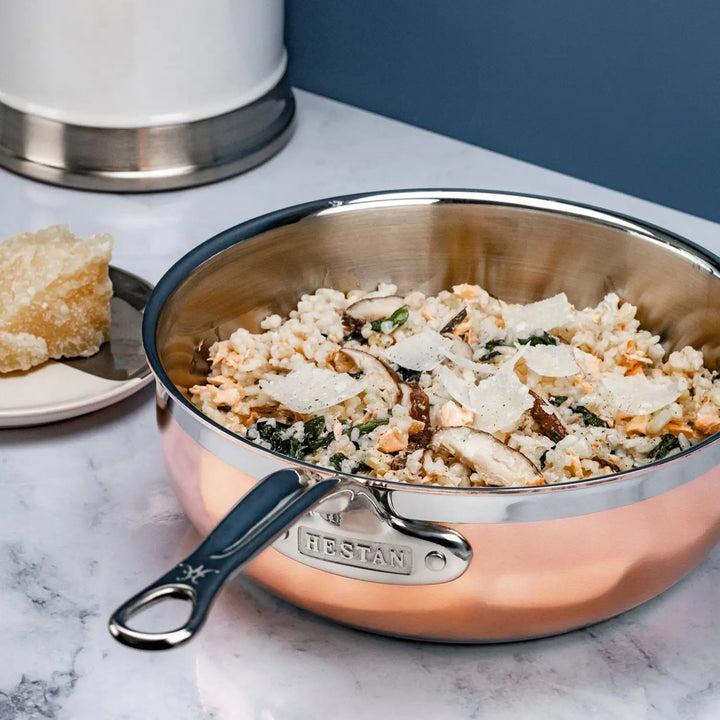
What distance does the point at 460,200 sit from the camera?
3.34ft

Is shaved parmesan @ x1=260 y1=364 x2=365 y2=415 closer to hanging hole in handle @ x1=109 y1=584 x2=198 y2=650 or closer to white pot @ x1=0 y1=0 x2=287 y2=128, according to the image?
hanging hole in handle @ x1=109 y1=584 x2=198 y2=650

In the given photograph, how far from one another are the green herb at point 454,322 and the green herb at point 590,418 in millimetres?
149

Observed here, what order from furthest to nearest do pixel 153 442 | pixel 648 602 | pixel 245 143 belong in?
pixel 245 143 → pixel 153 442 → pixel 648 602

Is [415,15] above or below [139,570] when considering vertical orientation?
above

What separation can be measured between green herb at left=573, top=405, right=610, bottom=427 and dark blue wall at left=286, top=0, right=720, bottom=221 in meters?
0.52

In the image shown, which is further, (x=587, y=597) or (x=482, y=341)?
(x=482, y=341)

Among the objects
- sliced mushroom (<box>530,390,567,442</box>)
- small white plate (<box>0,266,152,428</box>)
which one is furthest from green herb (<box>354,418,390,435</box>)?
small white plate (<box>0,266,152,428</box>)

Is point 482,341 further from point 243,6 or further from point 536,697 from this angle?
point 243,6

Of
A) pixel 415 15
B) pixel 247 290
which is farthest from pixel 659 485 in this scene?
pixel 415 15

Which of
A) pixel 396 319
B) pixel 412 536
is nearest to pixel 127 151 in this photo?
pixel 396 319

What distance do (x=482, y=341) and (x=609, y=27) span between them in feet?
1.65

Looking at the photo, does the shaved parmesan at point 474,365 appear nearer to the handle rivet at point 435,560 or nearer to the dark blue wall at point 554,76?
the handle rivet at point 435,560

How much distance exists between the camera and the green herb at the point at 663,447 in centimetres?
84

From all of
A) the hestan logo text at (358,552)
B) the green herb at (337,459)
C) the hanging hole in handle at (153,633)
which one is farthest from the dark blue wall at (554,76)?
the hanging hole in handle at (153,633)
